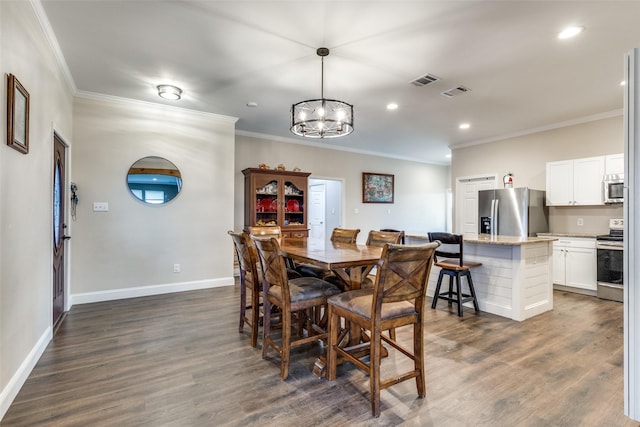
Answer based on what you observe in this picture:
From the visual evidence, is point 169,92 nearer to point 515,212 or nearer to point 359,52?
point 359,52

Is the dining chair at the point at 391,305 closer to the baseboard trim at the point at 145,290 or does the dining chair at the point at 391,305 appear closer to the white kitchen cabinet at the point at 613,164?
the baseboard trim at the point at 145,290

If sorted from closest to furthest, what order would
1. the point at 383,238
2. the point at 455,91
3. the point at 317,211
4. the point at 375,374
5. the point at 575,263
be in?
the point at 375,374, the point at 383,238, the point at 455,91, the point at 575,263, the point at 317,211

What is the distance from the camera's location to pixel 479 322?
3.25 meters

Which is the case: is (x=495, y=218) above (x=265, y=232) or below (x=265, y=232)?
above

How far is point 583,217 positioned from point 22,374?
264 inches

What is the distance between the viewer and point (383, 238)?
3.14 m

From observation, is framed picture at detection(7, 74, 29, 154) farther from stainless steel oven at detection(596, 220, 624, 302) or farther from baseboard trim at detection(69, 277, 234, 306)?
stainless steel oven at detection(596, 220, 624, 302)

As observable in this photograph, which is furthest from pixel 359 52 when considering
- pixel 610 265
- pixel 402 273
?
pixel 610 265

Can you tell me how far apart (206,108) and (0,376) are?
11.5 ft

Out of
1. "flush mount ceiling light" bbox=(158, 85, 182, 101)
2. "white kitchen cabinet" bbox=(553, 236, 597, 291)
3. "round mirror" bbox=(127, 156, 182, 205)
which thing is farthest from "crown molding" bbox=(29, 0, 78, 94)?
"white kitchen cabinet" bbox=(553, 236, 597, 291)

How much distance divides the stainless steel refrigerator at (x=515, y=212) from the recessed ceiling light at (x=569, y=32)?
109 inches

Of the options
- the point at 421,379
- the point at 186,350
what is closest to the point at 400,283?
the point at 421,379

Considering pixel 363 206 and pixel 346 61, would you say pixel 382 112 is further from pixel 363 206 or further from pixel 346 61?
pixel 363 206

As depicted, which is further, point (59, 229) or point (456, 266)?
point (456, 266)
